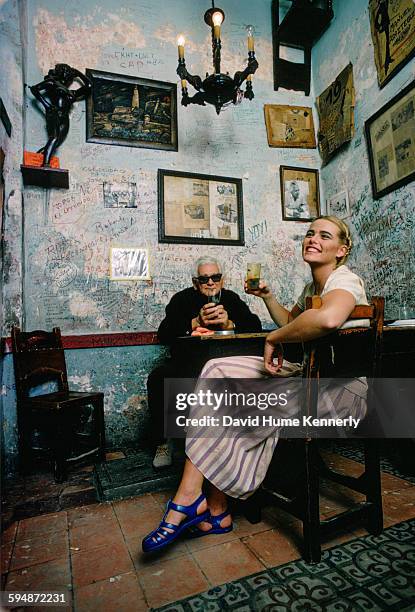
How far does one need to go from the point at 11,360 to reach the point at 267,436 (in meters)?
2.21

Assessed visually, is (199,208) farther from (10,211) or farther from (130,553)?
(130,553)

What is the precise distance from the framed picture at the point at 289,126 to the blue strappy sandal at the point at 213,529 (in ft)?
12.0

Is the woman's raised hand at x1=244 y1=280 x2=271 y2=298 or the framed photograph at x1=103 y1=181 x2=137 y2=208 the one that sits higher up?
the framed photograph at x1=103 y1=181 x2=137 y2=208

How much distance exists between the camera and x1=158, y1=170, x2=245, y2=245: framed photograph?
358 cm

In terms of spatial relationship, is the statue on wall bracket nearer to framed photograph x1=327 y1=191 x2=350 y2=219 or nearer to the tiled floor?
the tiled floor

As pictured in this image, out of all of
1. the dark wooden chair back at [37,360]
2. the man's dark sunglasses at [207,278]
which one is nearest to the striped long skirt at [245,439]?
the man's dark sunglasses at [207,278]

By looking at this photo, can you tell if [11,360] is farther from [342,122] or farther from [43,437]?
[342,122]

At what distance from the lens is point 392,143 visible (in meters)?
3.11

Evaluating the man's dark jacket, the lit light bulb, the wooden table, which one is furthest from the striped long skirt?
the lit light bulb

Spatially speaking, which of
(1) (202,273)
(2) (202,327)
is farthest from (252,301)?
(2) (202,327)

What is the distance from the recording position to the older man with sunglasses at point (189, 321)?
2.51m

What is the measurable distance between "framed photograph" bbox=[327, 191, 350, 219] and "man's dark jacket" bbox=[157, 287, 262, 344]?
63.3 inches

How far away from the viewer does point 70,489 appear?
232 cm

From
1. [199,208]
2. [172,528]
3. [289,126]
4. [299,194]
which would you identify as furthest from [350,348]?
[289,126]
